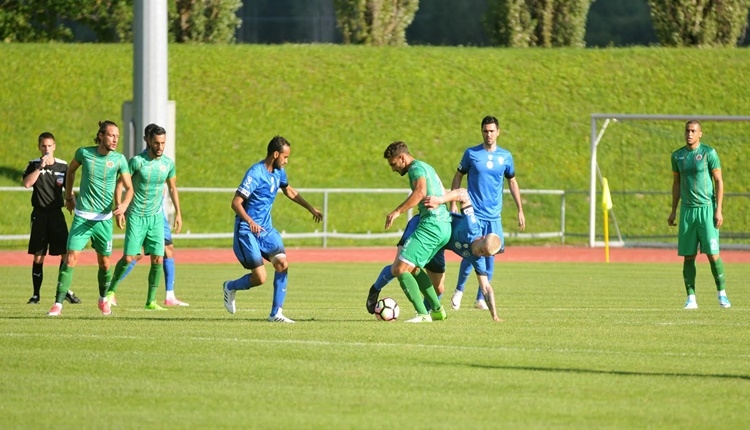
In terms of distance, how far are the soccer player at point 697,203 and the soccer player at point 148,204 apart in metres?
5.88

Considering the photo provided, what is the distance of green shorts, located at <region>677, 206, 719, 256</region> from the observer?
1597 centimetres

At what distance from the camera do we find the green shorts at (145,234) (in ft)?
49.4

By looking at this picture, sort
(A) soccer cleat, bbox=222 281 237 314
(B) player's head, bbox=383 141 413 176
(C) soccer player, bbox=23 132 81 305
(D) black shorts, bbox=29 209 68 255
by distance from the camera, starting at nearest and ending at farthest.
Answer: (B) player's head, bbox=383 141 413 176 → (A) soccer cleat, bbox=222 281 237 314 → (C) soccer player, bbox=23 132 81 305 → (D) black shorts, bbox=29 209 68 255

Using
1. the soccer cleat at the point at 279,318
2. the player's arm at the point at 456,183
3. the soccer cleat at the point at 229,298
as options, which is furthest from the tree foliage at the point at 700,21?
the soccer cleat at the point at 279,318

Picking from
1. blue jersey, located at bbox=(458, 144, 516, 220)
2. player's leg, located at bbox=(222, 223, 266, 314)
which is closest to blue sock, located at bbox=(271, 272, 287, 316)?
player's leg, located at bbox=(222, 223, 266, 314)

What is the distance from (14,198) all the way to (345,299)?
1840cm

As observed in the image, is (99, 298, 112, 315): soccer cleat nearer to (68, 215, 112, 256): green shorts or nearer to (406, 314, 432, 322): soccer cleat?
(68, 215, 112, 256): green shorts

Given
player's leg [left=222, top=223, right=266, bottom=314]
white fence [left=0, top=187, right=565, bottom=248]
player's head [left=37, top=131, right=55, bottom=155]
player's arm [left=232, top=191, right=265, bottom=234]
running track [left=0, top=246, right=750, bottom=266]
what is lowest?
running track [left=0, top=246, right=750, bottom=266]

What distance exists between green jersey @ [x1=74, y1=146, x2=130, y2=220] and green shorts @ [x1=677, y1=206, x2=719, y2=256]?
6.46m

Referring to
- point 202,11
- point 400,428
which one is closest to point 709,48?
point 202,11

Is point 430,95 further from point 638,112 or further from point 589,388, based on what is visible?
point 589,388

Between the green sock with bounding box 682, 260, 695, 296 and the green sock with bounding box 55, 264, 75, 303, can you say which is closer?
the green sock with bounding box 55, 264, 75, 303

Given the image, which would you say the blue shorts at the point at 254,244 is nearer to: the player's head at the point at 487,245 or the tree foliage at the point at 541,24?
the player's head at the point at 487,245

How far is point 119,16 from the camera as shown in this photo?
4391cm
